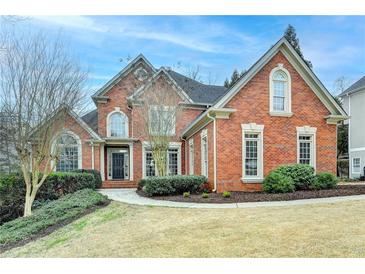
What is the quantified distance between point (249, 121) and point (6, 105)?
27.4ft

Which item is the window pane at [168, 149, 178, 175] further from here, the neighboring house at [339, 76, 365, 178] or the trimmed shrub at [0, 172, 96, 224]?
the neighboring house at [339, 76, 365, 178]

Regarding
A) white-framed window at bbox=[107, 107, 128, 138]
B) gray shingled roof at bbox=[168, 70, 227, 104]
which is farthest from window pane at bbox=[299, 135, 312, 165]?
white-framed window at bbox=[107, 107, 128, 138]

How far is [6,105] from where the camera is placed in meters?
8.70

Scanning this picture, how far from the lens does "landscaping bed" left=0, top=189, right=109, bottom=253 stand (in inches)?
252

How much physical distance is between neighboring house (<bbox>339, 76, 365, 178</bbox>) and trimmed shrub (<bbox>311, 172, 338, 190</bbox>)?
668 centimetres

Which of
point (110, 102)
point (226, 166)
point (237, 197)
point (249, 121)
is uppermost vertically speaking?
point (110, 102)

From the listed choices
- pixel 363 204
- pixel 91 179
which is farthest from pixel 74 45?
pixel 363 204

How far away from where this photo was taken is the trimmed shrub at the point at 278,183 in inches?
400

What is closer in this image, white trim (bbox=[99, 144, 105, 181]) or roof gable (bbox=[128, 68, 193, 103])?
roof gable (bbox=[128, 68, 193, 103])

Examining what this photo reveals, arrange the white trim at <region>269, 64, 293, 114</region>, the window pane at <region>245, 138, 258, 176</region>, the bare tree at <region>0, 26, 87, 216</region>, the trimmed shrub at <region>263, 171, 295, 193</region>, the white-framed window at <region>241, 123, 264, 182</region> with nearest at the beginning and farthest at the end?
1. the bare tree at <region>0, 26, 87, 216</region>
2. the trimmed shrub at <region>263, 171, 295, 193</region>
3. the white-framed window at <region>241, 123, 264, 182</region>
4. the window pane at <region>245, 138, 258, 176</region>
5. the white trim at <region>269, 64, 293, 114</region>

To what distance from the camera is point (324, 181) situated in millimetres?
10922

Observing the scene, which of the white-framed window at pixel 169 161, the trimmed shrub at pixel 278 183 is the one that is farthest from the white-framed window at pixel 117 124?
the trimmed shrub at pixel 278 183

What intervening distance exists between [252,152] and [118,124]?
30.8 feet
